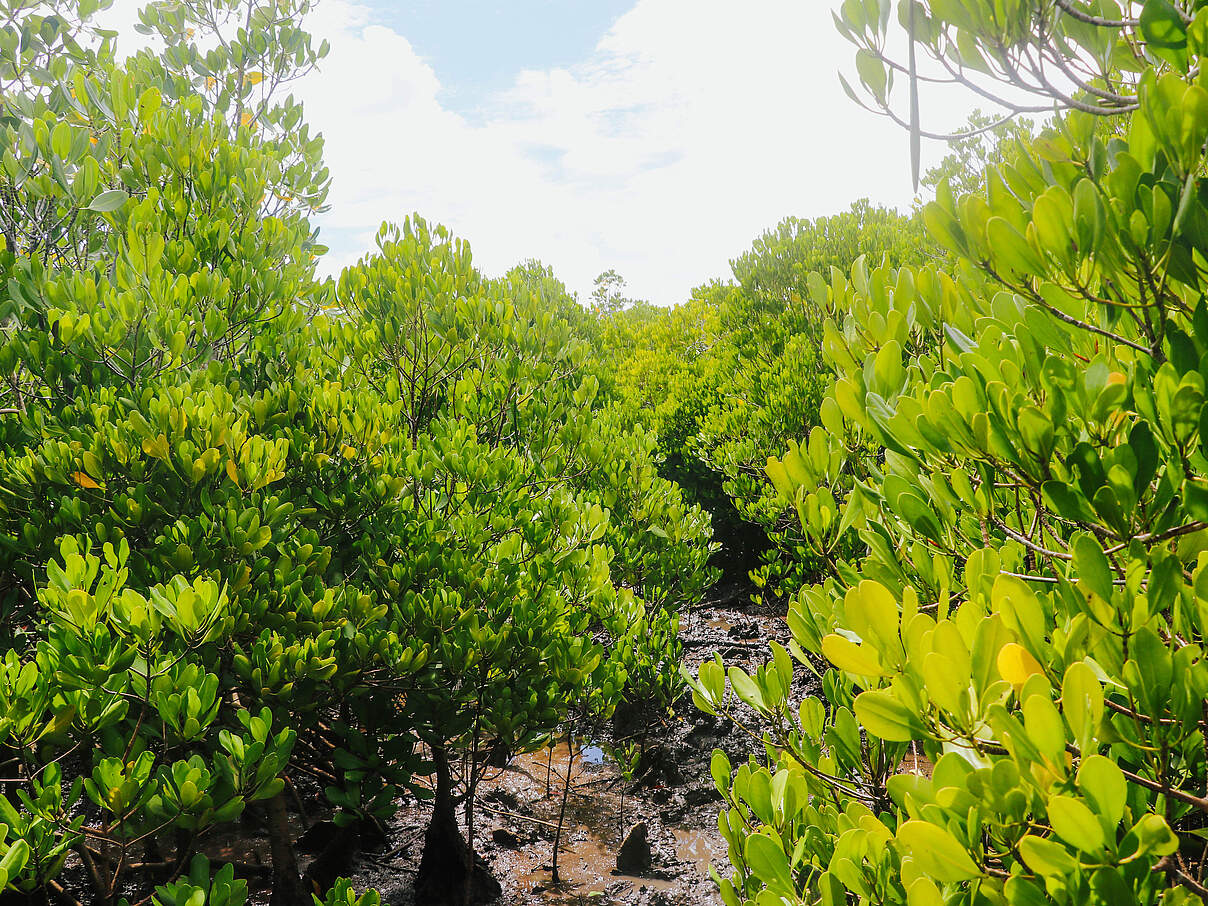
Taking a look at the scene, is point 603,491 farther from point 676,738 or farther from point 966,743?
point 966,743

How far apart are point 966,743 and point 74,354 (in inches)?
181

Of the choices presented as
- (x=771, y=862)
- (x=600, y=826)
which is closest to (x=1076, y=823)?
(x=771, y=862)

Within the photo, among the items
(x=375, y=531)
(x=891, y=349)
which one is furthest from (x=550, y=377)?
(x=891, y=349)

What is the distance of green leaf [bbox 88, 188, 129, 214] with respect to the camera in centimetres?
413

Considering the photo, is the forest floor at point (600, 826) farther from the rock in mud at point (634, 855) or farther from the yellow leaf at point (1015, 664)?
the yellow leaf at point (1015, 664)

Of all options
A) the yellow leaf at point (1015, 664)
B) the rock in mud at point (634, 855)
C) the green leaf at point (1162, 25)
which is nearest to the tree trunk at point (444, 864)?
the rock in mud at point (634, 855)

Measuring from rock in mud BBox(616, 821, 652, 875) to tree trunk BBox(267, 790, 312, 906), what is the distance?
3.06 metres

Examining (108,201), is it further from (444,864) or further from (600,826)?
(600,826)

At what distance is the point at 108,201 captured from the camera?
4156mm

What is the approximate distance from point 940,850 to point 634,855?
6336 mm

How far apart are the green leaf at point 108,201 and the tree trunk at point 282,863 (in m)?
3.82

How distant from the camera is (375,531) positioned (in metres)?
4.64

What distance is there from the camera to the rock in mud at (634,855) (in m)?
6.58

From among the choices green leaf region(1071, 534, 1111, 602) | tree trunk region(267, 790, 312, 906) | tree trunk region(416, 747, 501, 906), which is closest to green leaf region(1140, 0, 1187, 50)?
green leaf region(1071, 534, 1111, 602)
